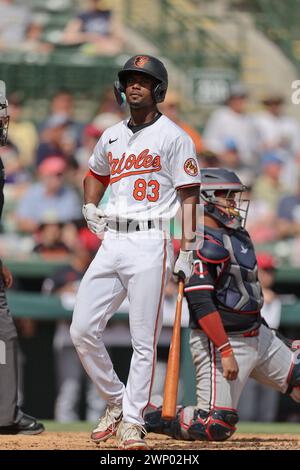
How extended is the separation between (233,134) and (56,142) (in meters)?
2.04

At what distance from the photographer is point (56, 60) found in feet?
44.7

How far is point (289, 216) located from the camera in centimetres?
1059

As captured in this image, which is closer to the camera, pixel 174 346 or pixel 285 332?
pixel 174 346

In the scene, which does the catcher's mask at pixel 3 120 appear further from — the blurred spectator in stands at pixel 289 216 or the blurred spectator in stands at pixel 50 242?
the blurred spectator in stands at pixel 289 216

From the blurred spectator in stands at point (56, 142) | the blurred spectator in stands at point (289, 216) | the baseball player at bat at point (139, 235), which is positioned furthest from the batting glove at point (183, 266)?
the blurred spectator in stands at point (56, 142)

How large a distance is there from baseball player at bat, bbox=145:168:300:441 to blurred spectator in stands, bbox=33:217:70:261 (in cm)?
349

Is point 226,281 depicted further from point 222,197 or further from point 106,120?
point 106,120

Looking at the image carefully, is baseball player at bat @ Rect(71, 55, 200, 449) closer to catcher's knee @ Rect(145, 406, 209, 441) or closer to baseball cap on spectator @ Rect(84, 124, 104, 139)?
catcher's knee @ Rect(145, 406, 209, 441)

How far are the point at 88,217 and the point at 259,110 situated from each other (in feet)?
27.7

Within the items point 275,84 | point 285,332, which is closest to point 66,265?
point 285,332

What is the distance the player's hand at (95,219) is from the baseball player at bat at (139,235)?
0.04 metres

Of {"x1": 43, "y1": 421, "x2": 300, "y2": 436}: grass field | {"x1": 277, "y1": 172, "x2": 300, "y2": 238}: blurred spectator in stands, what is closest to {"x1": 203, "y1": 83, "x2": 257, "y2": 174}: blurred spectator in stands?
{"x1": 277, "y1": 172, "x2": 300, "y2": 238}: blurred spectator in stands

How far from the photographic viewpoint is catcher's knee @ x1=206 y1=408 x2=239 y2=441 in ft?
19.9

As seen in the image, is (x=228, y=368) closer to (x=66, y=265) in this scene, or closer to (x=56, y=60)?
(x=66, y=265)
